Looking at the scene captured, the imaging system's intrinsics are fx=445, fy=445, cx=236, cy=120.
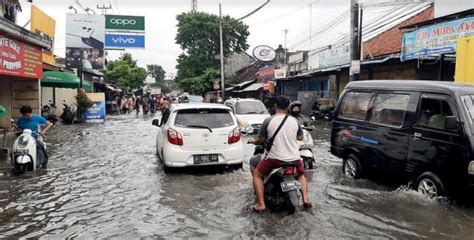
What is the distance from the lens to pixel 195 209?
21.9 ft

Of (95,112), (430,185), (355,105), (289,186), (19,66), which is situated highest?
(19,66)

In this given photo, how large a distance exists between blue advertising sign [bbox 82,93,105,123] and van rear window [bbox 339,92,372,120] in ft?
64.3

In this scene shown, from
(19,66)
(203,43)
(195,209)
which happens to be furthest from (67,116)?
(203,43)

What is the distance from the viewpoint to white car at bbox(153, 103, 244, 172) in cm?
906

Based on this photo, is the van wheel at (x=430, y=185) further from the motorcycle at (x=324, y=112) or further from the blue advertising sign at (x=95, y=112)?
the blue advertising sign at (x=95, y=112)

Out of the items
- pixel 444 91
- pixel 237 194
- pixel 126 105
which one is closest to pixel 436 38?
pixel 444 91

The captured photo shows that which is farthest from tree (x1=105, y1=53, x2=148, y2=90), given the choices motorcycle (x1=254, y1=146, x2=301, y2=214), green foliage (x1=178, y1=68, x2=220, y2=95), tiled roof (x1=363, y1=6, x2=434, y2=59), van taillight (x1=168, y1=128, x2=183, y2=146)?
motorcycle (x1=254, y1=146, x2=301, y2=214)

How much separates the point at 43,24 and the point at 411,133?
21166 millimetres

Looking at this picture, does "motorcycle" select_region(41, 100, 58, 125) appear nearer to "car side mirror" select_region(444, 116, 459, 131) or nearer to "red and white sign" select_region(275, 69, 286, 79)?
"red and white sign" select_region(275, 69, 286, 79)

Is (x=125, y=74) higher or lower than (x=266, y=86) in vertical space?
higher

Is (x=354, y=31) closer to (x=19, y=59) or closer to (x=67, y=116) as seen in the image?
(x=19, y=59)

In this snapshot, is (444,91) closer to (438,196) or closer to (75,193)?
(438,196)

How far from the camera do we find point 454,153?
6.34m

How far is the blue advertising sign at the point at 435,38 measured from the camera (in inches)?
478
